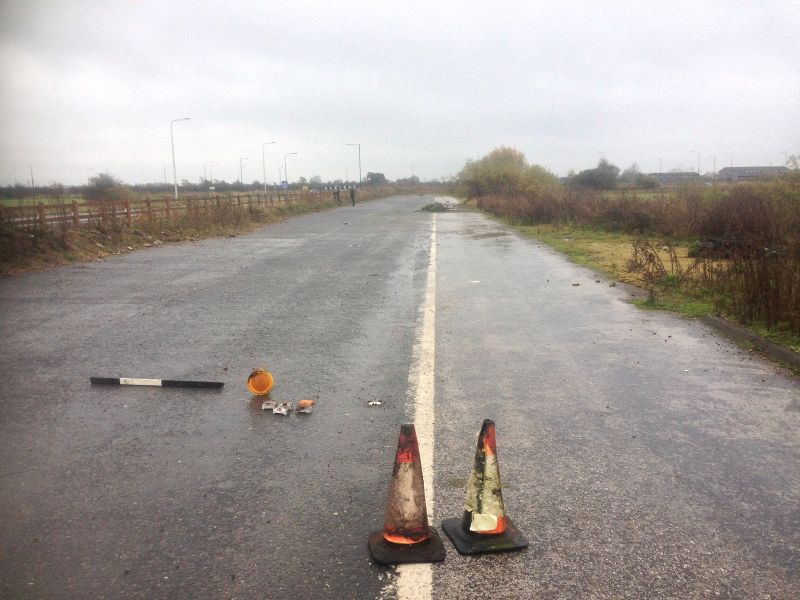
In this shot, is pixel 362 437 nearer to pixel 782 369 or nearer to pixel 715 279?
pixel 782 369

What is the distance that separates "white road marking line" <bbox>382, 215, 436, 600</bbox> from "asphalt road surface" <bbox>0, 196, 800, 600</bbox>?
20mm

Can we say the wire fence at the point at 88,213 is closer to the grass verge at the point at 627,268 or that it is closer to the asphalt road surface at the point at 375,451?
the asphalt road surface at the point at 375,451

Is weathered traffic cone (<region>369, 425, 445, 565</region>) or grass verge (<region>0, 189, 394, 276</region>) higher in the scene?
grass verge (<region>0, 189, 394, 276</region>)

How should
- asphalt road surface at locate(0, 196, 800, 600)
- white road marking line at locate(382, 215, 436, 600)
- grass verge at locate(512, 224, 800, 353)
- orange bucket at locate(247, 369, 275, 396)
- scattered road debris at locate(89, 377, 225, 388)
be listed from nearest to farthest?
white road marking line at locate(382, 215, 436, 600) → asphalt road surface at locate(0, 196, 800, 600) → orange bucket at locate(247, 369, 275, 396) → scattered road debris at locate(89, 377, 225, 388) → grass verge at locate(512, 224, 800, 353)

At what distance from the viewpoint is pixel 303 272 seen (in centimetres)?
1405

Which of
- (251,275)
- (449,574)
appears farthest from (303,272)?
(449,574)

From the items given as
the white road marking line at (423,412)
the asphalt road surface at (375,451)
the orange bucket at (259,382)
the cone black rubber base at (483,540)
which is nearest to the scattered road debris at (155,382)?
the asphalt road surface at (375,451)

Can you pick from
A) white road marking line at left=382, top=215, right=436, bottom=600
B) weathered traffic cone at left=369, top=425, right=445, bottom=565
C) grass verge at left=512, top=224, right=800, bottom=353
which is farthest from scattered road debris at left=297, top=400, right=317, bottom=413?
grass verge at left=512, top=224, right=800, bottom=353

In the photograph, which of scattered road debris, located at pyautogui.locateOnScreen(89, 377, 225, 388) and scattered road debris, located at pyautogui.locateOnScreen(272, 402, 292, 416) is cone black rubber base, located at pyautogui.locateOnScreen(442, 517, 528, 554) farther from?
scattered road debris, located at pyautogui.locateOnScreen(89, 377, 225, 388)

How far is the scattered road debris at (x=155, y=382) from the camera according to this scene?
5895mm

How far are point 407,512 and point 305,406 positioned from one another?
223cm

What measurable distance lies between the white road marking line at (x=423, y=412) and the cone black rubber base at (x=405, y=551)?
0.04 m

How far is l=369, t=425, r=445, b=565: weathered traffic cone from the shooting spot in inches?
128

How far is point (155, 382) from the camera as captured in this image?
5969mm
